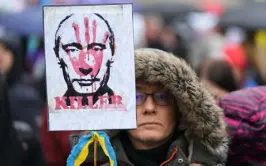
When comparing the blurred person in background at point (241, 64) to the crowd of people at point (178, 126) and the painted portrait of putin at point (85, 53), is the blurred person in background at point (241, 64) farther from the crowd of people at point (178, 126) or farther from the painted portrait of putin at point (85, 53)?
the painted portrait of putin at point (85, 53)

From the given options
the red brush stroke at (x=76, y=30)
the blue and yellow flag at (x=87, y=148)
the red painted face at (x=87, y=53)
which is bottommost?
the blue and yellow flag at (x=87, y=148)

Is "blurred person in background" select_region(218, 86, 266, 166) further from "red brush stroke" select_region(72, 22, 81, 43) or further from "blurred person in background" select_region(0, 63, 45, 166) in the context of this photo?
"blurred person in background" select_region(0, 63, 45, 166)

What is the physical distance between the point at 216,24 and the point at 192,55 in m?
1.90

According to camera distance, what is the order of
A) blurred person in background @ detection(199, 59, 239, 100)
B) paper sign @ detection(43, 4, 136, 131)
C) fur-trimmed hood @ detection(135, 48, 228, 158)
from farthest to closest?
blurred person in background @ detection(199, 59, 239, 100), fur-trimmed hood @ detection(135, 48, 228, 158), paper sign @ detection(43, 4, 136, 131)

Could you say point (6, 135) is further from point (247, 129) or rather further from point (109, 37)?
point (247, 129)

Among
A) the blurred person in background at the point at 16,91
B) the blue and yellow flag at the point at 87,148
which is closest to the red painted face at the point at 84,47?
the blue and yellow flag at the point at 87,148

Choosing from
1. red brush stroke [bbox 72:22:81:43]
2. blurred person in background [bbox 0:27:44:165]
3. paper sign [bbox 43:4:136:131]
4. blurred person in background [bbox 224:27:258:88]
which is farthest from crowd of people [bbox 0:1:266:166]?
blurred person in background [bbox 224:27:258:88]

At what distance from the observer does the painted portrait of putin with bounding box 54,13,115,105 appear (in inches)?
201

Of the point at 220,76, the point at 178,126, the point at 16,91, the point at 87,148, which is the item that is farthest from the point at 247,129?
the point at 16,91

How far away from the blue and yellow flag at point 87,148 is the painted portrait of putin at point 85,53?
0.22m

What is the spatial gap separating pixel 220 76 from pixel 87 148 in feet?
8.53

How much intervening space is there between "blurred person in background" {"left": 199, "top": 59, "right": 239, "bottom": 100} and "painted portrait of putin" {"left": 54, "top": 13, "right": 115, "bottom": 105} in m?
2.48

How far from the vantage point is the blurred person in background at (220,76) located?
759 cm

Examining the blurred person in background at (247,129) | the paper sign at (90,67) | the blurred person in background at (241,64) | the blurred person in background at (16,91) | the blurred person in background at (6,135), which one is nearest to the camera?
the paper sign at (90,67)
